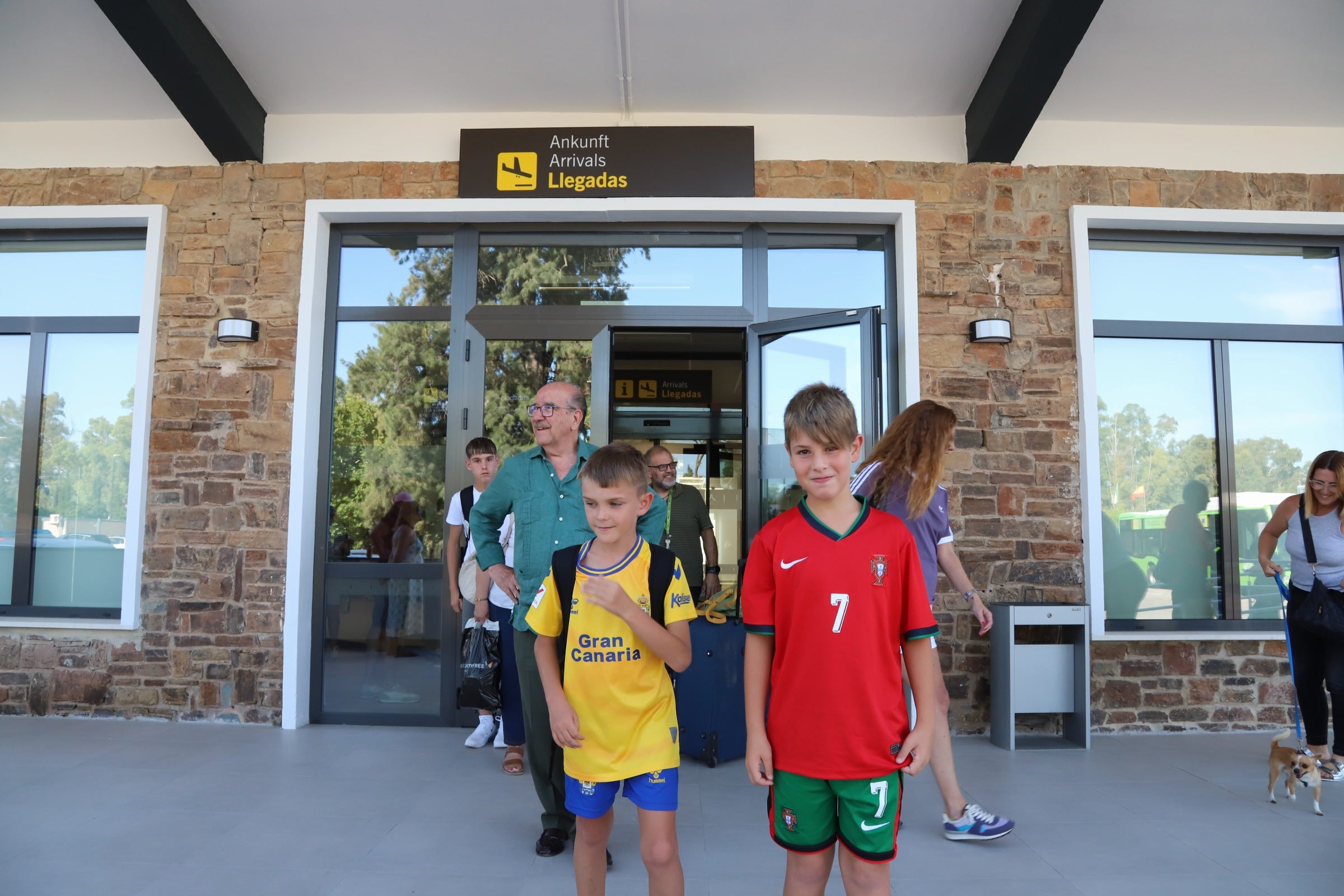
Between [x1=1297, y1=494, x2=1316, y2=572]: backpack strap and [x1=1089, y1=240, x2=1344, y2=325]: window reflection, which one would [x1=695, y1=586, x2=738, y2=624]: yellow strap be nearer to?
[x1=1297, y1=494, x2=1316, y2=572]: backpack strap

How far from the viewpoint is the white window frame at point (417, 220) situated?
5035mm

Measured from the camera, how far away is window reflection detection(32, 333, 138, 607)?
543cm

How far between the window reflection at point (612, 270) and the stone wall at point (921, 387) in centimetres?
50

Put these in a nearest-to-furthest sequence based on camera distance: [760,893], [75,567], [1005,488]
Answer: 1. [760,893]
2. [1005,488]
3. [75,567]

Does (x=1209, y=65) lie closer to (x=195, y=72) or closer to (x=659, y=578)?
(x=659, y=578)

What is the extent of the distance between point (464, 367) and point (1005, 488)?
346 cm

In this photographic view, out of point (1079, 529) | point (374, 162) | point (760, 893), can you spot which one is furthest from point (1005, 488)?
point (374, 162)

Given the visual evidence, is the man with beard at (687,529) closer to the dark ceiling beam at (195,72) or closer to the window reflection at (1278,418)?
the dark ceiling beam at (195,72)

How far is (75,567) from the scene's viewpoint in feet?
17.9

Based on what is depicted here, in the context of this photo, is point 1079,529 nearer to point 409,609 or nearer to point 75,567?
point 409,609

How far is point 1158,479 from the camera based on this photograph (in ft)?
17.6

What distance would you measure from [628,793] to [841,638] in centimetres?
74

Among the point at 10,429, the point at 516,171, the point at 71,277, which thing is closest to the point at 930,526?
the point at 516,171

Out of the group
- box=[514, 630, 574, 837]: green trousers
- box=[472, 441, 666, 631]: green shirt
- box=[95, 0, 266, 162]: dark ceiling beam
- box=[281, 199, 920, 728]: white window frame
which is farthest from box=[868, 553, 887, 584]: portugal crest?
box=[95, 0, 266, 162]: dark ceiling beam
